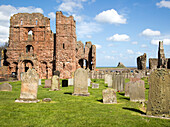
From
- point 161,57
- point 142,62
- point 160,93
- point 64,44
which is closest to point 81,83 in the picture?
point 160,93

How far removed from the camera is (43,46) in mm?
29203

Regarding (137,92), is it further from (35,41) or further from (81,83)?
(35,41)

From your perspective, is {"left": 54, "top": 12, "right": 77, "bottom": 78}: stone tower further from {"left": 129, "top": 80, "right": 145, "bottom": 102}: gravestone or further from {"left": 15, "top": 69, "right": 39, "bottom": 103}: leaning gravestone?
{"left": 15, "top": 69, "right": 39, "bottom": 103}: leaning gravestone

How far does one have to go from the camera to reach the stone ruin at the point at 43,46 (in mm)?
28547

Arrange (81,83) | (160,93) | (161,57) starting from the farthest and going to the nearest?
(161,57), (81,83), (160,93)

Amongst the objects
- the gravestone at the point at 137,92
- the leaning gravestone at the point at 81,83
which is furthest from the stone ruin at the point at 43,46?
the gravestone at the point at 137,92

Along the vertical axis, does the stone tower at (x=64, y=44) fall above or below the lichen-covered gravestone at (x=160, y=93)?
above

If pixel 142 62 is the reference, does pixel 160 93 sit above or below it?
below

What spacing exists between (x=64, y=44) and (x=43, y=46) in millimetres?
3463

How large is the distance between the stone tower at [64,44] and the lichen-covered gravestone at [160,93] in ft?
74.1

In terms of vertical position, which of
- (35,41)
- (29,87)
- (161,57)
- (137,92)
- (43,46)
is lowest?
(137,92)

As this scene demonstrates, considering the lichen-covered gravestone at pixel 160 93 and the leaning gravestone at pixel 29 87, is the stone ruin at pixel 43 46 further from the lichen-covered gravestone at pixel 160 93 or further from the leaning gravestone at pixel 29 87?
the lichen-covered gravestone at pixel 160 93

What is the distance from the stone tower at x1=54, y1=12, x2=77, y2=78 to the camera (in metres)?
28.5

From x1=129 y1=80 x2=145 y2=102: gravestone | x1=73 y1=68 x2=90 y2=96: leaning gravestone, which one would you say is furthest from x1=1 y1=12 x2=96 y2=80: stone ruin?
x1=129 y1=80 x2=145 y2=102: gravestone
